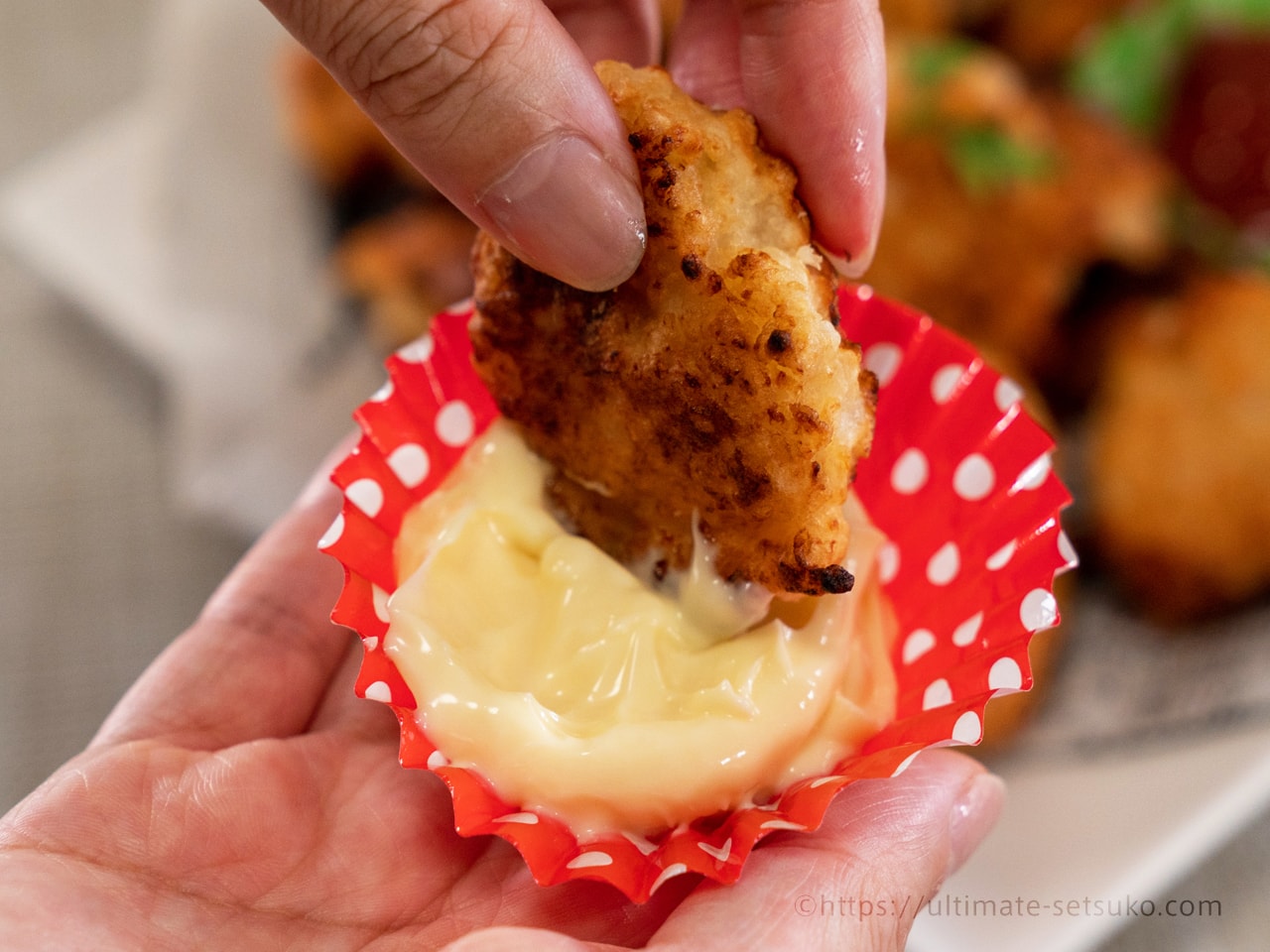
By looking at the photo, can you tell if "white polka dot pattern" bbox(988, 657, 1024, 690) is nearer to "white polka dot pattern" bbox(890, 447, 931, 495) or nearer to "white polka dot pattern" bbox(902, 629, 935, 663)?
"white polka dot pattern" bbox(902, 629, 935, 663)

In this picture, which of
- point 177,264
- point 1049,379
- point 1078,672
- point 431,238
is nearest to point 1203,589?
point 1078,672

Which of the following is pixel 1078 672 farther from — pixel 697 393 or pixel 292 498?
pixel 292 498

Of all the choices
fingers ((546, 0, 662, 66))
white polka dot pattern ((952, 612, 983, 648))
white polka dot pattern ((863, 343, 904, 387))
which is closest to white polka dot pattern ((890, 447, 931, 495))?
white polka dot pattern ((863, 343, 904, 387))

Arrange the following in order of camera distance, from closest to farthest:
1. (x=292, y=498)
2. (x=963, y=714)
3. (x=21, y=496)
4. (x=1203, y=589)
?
(x=963, y=714) < (x=1203, y=589) < (x=292, y=498) < (x=21, y=496)

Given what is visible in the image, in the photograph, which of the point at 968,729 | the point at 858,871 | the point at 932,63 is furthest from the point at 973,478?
the point at 932,63

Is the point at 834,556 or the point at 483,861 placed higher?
the point at 834,556

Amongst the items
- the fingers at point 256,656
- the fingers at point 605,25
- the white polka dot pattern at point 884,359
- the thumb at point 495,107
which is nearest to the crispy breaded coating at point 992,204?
the fingers at point 605,25
